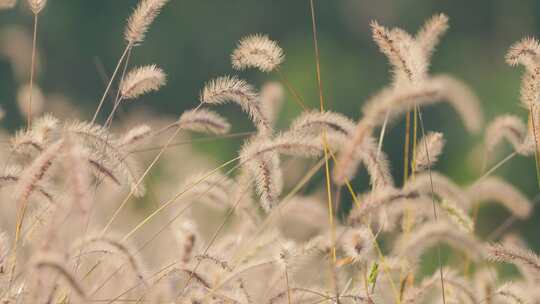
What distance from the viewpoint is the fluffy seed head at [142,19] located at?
10.5ft

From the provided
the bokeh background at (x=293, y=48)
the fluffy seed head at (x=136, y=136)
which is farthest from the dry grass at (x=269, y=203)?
the bokeh background at (x=293, y=48)

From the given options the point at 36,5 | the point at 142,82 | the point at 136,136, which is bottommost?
the point at 136,136

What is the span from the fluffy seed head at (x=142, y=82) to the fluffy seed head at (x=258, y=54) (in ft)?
0.73

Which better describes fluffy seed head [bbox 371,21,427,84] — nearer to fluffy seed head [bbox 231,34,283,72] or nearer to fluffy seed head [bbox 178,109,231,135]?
fluffy seed head [bbox 231,34,283,72]

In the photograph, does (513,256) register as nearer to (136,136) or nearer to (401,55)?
(401,55)

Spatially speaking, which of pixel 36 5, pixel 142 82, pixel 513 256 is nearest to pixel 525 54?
pixel 513 256

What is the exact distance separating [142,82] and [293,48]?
23657 mm

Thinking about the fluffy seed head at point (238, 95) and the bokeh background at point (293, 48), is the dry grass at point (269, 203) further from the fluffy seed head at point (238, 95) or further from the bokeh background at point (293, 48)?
the bokeh background at point (293, 48)

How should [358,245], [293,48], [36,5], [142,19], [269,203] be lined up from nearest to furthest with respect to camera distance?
[358,245] < [269,203] < [142,19] < [36,5] < [293,48]

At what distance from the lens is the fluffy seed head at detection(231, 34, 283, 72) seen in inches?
124

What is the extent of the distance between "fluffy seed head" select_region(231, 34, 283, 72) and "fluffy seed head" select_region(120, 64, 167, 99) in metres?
0.22

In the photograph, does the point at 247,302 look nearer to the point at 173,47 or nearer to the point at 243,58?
the point at 243,58

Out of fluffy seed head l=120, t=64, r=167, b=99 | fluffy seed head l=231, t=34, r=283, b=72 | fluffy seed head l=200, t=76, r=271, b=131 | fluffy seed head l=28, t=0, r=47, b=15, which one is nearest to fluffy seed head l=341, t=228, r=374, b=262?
fluffy seed head l=200, t=76, r=271, b=131

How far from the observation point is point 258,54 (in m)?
3.18
